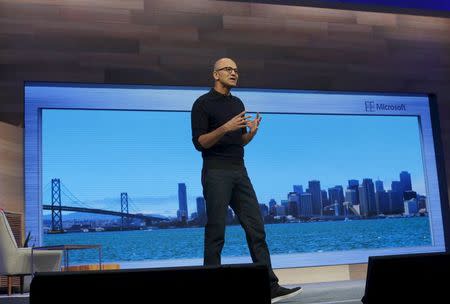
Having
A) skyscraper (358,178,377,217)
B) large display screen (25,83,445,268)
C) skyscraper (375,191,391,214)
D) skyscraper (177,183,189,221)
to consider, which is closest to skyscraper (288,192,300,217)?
large display screen (25,83,445,268)

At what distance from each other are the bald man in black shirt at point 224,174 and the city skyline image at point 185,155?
7.68 ft

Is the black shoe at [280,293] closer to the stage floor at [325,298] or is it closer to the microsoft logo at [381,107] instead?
the stage floor at [325,298]

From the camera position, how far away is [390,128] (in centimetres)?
623

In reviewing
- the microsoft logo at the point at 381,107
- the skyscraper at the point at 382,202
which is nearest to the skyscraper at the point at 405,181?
the skyscraper at the point at 382,202

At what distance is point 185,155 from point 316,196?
137 cm

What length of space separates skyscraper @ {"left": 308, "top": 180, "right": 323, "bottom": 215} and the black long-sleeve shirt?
2.80m

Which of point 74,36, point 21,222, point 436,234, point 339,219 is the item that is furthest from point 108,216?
point 436,234

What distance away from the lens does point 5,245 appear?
4512mm

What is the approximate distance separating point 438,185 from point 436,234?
1.66 ft

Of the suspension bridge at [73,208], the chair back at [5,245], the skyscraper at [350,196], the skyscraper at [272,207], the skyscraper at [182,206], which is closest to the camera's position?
the chair back at [5,245]

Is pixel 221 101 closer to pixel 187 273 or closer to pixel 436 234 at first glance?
pixel 187 273

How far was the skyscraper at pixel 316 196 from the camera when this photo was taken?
231 inches

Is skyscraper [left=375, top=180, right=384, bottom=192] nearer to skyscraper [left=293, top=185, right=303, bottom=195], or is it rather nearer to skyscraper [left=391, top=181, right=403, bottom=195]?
skyscraper [left=391, top=181, right=403, bottom=195]

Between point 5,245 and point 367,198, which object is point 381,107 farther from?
point 5,245
